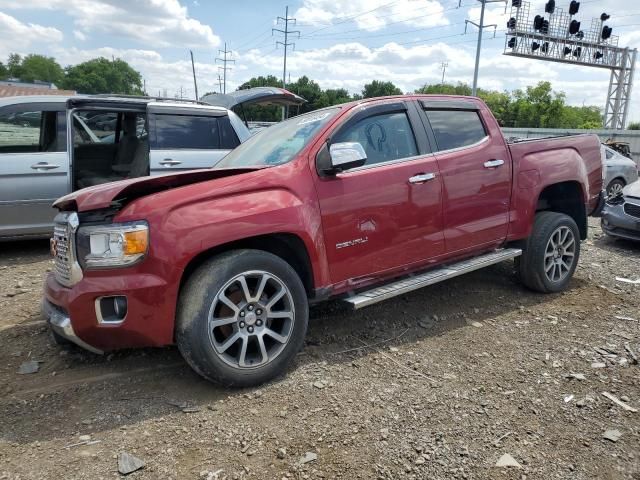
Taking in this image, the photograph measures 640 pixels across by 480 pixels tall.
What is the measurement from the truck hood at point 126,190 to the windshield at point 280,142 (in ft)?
2.02

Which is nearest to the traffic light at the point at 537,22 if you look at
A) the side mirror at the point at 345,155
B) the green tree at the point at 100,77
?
the side mirror at the point at 345,155

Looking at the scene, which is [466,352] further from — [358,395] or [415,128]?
[415,128]

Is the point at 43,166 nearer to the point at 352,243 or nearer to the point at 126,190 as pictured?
the point at 126,190

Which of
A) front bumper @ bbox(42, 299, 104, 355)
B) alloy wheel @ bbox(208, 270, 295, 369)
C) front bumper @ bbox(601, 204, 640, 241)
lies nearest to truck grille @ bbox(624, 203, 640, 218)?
front bumper @ bbox(601, 204, 640, 241)

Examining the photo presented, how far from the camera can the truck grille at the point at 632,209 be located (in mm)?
7277

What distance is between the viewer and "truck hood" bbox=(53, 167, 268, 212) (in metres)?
2.83

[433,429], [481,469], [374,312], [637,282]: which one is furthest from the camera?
[637,282]

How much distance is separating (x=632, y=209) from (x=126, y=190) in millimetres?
7361

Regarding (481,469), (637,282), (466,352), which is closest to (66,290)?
(481,469)

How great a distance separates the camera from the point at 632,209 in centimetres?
735

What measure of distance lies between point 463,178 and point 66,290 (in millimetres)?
3066

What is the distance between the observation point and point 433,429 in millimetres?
2693

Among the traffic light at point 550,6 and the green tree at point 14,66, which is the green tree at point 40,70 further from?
the traffic light at point 550,6

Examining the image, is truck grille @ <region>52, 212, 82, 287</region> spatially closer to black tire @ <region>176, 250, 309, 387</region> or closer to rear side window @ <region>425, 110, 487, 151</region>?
black tire @ <region>176, 250, 309, 387</region>
